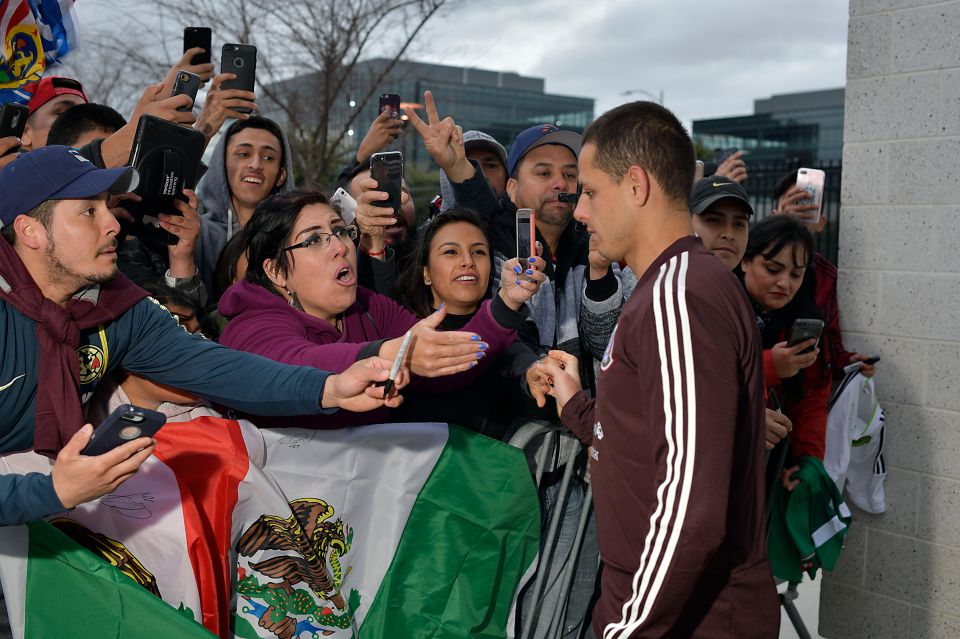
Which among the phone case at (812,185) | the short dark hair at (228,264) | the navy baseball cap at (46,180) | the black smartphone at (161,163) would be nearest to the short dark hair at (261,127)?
the short dark hair at (228,264)

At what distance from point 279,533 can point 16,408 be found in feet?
2.57

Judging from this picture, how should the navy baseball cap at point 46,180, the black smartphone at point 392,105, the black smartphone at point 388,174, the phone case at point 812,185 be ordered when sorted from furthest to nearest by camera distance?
the phone case at point 812,185, the black smartphone at point 392,105, the black smartphone at point 388,174, the navy baseball cap at point 46,180

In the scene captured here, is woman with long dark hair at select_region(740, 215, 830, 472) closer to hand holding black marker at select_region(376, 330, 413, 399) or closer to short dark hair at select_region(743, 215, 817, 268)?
short dark hair at select_region(743, 215, 817, 268)

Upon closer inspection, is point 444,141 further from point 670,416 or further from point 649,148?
point 670,416

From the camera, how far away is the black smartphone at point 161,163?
3.23 m

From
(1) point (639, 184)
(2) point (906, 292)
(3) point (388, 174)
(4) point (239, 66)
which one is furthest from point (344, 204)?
(2) point (906, 292)

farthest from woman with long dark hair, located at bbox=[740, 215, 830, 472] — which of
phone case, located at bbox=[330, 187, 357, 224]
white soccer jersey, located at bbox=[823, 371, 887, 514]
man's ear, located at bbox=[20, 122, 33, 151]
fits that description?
man's ear, located at bbox=[20, 122, 33, 151]

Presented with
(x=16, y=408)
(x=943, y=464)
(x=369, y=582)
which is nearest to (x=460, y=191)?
(x=369, y=582)

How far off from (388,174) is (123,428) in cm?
202

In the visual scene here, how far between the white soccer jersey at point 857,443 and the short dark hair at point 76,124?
3.69 metres

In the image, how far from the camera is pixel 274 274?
10.9 ft

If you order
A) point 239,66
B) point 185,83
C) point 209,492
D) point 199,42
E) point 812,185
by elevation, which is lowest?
point 209,492

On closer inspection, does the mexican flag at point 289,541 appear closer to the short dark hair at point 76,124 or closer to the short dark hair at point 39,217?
the short dark hair at point 39,217

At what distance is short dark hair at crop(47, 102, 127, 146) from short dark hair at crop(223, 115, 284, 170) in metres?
0.65
